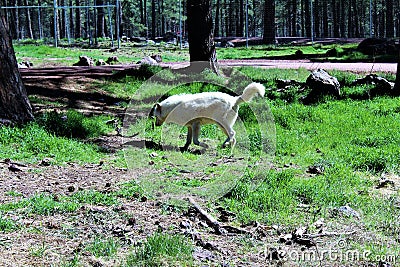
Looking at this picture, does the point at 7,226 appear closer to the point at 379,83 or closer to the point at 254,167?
the point at 254,167

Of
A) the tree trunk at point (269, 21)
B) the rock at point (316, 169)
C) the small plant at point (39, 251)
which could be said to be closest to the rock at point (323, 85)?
the rock at point (316, 169)

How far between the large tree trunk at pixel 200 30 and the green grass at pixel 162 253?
7849 millimetres

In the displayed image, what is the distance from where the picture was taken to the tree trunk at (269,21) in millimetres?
30781

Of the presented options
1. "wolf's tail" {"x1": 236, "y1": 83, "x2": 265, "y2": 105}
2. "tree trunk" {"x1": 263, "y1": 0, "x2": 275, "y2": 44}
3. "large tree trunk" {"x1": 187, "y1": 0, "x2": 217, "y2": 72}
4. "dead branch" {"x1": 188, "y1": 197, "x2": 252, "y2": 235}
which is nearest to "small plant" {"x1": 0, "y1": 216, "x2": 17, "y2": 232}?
"dead branch" {"x1": 188, "y1": 197, "x2": 252, "y2": 235}

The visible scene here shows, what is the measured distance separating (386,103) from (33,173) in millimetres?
6668

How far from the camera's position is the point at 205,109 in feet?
20.4

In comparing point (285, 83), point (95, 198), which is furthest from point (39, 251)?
point (285, 83)

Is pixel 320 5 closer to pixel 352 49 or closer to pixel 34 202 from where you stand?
pixel 352 49

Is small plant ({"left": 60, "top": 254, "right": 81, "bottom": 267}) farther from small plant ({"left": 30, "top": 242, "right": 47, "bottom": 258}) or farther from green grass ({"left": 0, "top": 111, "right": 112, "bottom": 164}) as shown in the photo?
green grass ({"left": 0, "top": 111, "right": 112, "bottom": 164})

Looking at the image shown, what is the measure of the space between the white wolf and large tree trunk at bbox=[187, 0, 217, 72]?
5.04 metres

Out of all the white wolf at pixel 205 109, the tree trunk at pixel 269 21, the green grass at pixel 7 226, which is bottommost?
the green grass at pixel 7 226

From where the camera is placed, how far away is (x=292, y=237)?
414 cm

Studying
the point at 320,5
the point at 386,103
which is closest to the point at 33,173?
the point at 386,103

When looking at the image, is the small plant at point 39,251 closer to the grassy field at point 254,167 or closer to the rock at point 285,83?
the grassy field at point 254,167
